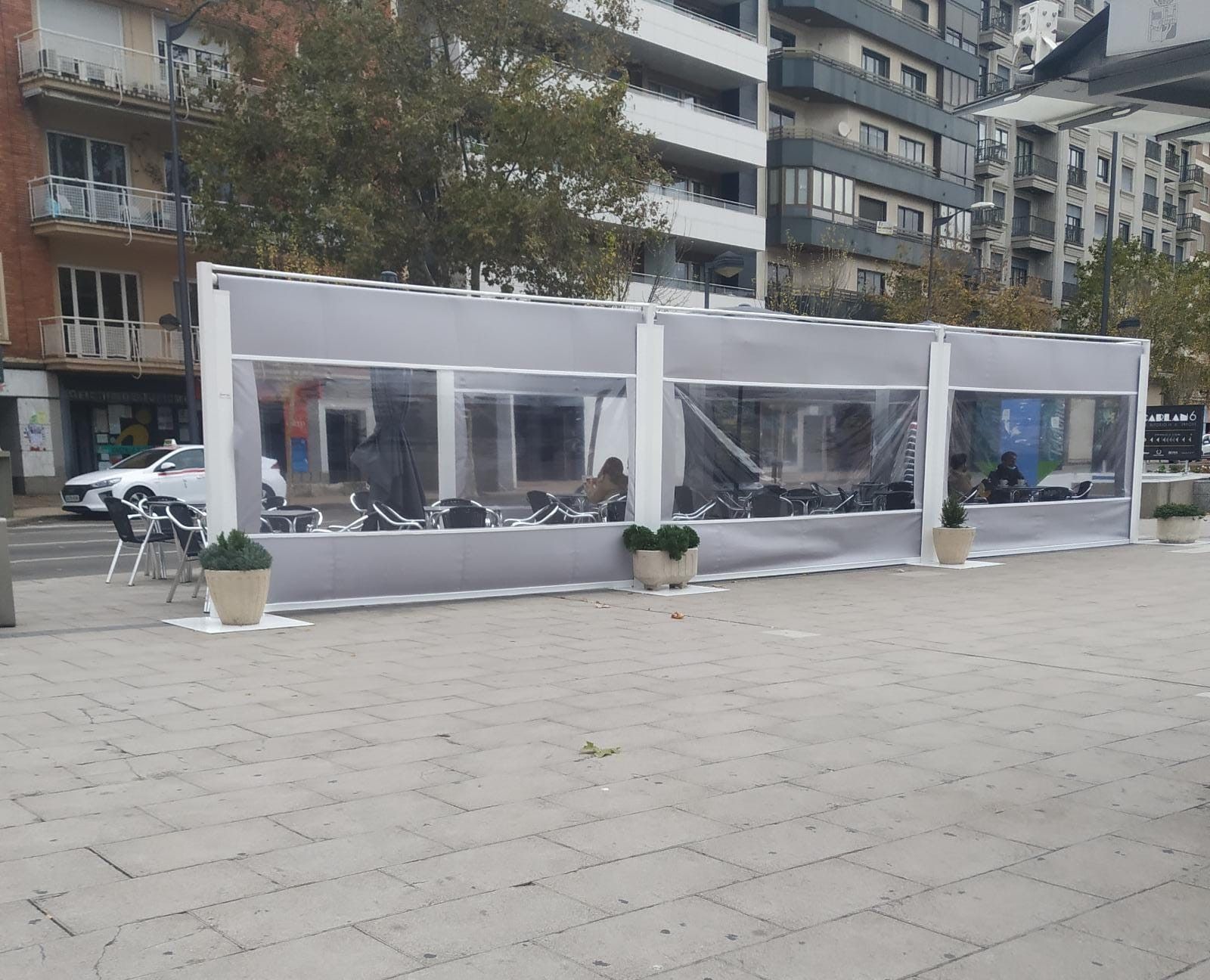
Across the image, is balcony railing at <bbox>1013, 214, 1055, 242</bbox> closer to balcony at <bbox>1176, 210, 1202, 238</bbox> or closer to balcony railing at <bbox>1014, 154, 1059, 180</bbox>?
balcony railing at <bbox>1014, 154, 1059, 180</bbox>

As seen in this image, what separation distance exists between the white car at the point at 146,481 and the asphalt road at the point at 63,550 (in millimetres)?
560

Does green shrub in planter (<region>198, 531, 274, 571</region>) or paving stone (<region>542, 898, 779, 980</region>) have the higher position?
green shrub in planter (<region>198, 531, 274, 571</region>)

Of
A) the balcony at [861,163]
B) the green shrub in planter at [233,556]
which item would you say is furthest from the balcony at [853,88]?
the green shrub in planter at [233,556]

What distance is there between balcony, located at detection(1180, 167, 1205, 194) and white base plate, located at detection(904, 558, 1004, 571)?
63705 mm

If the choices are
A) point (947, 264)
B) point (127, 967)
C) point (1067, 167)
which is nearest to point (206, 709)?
point (127, 967)

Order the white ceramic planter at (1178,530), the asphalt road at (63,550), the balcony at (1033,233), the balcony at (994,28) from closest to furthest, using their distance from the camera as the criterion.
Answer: the asphalt road at (63,550)
the white ceramic planter at (1178,530)
the balcony at (994,28)
the balcony at (1033,233)

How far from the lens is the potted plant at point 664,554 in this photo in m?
11.8

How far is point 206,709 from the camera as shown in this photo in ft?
21.7

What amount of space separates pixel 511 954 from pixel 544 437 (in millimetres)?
8479

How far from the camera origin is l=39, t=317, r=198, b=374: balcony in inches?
1059

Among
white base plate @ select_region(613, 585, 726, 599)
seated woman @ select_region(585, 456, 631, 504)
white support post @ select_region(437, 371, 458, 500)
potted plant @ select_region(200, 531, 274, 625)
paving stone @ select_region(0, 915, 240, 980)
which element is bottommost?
white base plate @ select_region(613, 585, 726, 599)

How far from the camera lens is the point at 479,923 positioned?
3.69m

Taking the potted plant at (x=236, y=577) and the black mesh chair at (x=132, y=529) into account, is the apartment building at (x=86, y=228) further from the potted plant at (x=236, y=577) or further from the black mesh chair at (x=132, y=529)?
the potted plant at (x=236, y=577)

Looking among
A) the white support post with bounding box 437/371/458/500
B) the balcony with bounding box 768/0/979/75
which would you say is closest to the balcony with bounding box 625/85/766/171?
the balcony with bounding box 768/0/979/75
